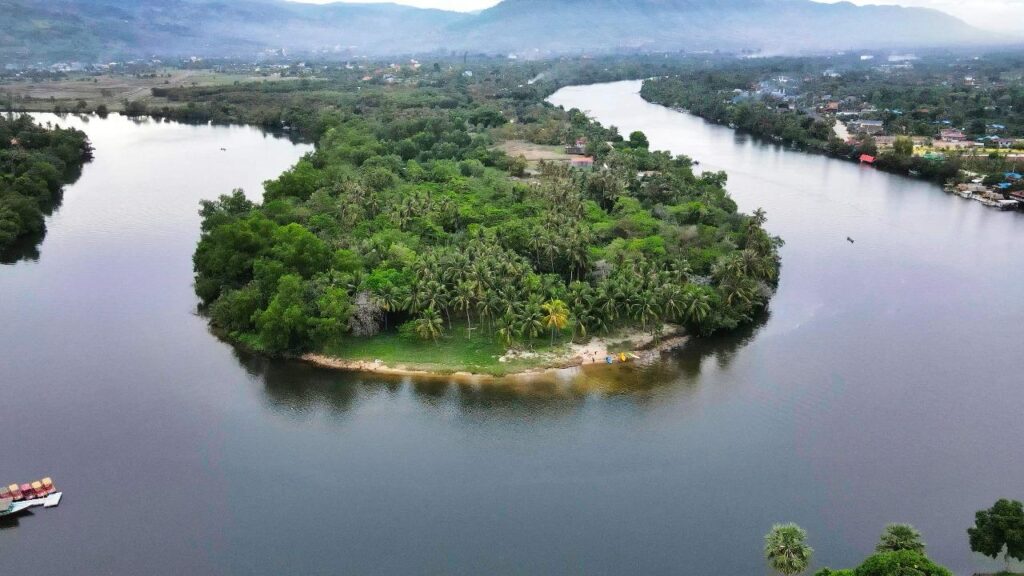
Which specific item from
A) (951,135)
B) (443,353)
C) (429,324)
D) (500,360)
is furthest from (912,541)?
(951,135)

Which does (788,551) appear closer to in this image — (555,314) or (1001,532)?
(1001,532)

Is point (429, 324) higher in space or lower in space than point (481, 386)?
higher

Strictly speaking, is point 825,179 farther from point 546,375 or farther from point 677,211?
point 546,375

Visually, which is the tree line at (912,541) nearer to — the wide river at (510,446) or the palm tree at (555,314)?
the wide river at (510,446)

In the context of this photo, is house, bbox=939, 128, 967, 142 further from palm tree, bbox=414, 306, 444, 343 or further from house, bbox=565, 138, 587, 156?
palm tree, bbox=414, 306, 444, 343

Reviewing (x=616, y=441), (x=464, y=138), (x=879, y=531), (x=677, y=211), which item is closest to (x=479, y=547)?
(x=616, y=441)

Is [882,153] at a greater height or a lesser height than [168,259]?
greater

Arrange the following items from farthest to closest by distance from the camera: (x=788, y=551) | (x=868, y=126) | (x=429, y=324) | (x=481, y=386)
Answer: (x=868, y=126) < (x=429, y=324) < (x=481, y=386) < (x=788, y=551)

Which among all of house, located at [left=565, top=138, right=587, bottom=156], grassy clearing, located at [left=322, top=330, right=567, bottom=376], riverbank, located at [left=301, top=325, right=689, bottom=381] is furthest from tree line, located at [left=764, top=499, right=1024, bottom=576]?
house, located at [left=565, top=138, right=587, bottom=156]
